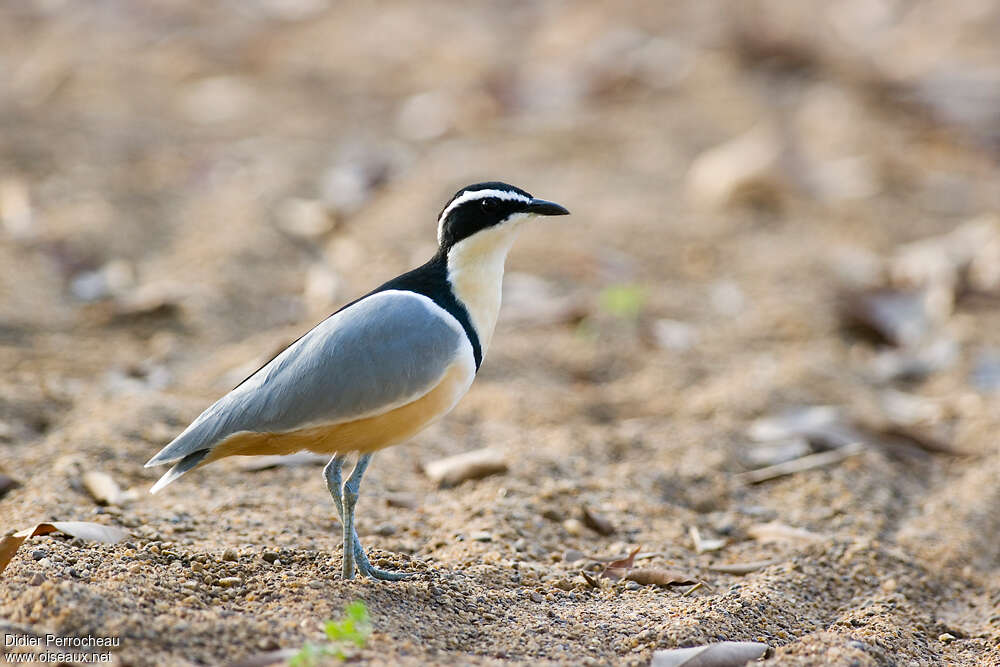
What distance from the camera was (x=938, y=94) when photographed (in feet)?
32.3

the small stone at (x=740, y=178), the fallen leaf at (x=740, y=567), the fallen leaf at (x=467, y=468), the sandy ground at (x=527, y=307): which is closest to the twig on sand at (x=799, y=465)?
the sandy ground at (x=527, y=307)

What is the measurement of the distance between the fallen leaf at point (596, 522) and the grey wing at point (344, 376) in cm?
100

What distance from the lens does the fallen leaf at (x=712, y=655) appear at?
10.5ft

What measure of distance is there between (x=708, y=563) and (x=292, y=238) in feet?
13.5

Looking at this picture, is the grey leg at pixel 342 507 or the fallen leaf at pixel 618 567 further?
the fallen leaf at pixel 618 567

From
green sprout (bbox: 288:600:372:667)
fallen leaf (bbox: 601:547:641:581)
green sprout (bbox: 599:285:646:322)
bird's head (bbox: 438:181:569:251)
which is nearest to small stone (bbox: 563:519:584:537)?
fallen leaf (bbox: 601:547:641:581)

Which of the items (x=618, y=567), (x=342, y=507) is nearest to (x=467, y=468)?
(x=618, y=567)

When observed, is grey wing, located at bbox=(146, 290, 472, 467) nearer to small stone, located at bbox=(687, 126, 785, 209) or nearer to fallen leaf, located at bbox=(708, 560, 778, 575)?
fallen leaf, located at bbox=(708, 560, 778, 575)

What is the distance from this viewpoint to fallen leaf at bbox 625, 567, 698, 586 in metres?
3.92

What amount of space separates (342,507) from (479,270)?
Result: 0.90m

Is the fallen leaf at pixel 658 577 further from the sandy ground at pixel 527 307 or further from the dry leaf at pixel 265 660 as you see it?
the dry leaf at pixel 265 660

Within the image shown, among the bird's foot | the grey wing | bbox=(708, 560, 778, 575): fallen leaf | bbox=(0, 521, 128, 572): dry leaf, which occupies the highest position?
the grey wing

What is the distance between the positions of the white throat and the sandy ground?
81 cm

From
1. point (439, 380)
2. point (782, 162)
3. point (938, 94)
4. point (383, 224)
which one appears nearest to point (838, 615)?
point (439, 380)
